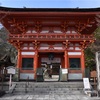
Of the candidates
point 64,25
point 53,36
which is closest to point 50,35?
point 53,36

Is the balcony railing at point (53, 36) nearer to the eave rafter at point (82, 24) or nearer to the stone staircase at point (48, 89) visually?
the eave rafter at point (82, 24)

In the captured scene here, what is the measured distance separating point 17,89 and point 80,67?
7.52 metres

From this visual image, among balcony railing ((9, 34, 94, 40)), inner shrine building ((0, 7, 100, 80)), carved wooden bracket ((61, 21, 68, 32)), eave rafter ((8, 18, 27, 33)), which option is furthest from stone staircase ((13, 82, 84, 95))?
carved wooden bracket ((61, 21, 68, 32))

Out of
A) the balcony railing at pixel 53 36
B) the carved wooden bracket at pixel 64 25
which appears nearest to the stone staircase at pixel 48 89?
the balcony railing at pixel 53 36

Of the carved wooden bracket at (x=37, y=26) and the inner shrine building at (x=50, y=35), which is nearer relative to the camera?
the inner shrine building at (x=50, y=35)

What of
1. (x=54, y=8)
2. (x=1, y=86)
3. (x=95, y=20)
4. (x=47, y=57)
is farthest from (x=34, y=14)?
(x=1, y=86)

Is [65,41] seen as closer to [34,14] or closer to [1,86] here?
[34,14]

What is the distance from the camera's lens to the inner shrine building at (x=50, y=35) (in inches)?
744

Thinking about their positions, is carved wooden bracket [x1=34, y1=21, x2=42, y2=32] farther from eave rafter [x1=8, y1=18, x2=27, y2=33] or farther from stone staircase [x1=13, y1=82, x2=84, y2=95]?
stone staircase [x1=13, y1=82, x2=84, y2=95]

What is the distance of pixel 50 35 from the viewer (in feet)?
65.3

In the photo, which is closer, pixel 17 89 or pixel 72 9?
pixel 17 89

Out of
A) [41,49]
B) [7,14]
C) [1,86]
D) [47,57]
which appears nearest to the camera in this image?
[1,86]

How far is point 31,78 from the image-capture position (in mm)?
19016

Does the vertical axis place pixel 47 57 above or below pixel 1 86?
above
